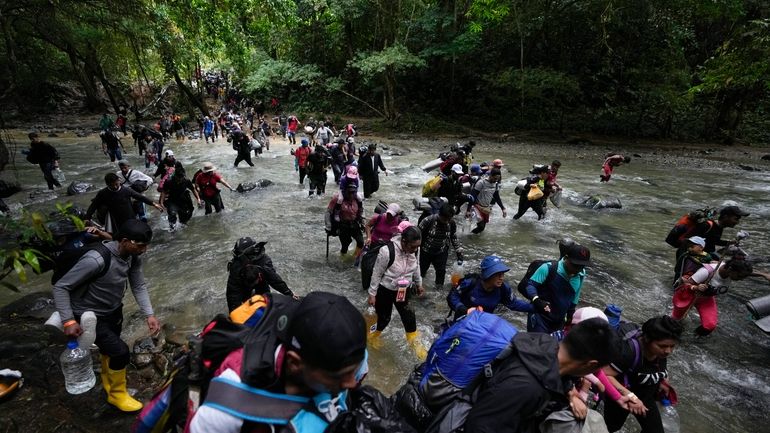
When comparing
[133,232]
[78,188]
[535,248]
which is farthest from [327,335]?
[78,188]

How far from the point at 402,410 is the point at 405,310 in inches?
88.5

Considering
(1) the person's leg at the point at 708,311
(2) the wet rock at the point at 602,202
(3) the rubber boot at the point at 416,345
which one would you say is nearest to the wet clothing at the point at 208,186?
(3) the rubber boot at the point at 416,345

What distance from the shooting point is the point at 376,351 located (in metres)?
4.84

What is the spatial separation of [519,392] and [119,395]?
3.65 meters

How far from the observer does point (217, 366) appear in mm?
1526

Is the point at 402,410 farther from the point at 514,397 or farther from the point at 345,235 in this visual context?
the point at 345,235

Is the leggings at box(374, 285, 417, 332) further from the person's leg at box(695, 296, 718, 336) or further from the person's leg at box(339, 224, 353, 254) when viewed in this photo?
the person's leg at box(695, 296, 718, 336)

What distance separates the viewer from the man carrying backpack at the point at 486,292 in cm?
381

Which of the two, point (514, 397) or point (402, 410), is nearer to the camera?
point (514, 397)

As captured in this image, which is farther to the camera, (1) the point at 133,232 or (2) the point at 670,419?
(2) the point at 670,419

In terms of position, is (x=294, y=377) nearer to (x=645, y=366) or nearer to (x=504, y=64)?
(x=645, y=366)

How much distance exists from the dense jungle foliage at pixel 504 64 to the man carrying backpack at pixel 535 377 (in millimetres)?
14493

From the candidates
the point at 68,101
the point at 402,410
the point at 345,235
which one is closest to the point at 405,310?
the point at 402,410

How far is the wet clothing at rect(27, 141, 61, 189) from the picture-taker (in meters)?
10.7
